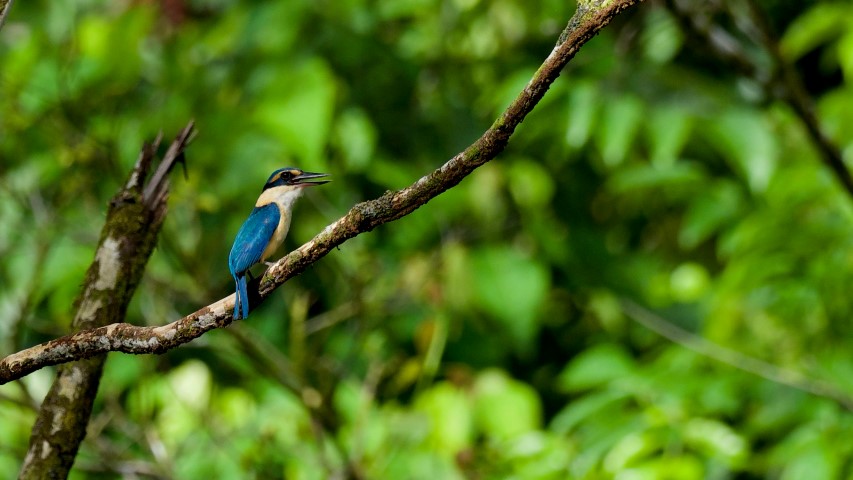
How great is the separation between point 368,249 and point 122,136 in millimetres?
1323

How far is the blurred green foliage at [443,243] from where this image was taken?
3588mm

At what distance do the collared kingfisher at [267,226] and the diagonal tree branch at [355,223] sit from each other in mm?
501

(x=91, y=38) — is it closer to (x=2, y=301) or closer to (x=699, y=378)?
(x=2, y=301)

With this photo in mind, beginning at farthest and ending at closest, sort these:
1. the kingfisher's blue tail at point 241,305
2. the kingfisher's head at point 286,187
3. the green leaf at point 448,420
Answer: the green leaf at point 448,420, the kingfisher's head at point 286,187, the kingfisher's blue tail at point 241,305

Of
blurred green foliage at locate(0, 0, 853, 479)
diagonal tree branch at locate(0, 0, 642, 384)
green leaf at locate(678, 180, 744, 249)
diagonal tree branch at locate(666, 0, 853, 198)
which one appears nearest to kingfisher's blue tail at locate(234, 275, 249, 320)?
diagonal tree branch at locate(0, 0, 642, 384)

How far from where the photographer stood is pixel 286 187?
8.29 feet

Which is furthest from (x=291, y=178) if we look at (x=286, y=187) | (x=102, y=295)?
(x=102, y=295)

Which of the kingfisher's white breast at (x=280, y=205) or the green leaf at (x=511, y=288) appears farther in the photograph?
the green leaf at (x=511, y=288)

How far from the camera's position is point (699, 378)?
3.56 metres

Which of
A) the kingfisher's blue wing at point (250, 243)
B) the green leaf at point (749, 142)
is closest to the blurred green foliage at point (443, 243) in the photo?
the green leaf at point (749, 142)

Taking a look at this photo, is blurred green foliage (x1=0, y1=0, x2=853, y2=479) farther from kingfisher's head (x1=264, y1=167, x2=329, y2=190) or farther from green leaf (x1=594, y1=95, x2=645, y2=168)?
kingfisher's head (x1=264, y1=167, x2=329, y2=190)

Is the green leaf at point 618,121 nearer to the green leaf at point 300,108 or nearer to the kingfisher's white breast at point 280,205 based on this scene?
the green leaf at point 300,108

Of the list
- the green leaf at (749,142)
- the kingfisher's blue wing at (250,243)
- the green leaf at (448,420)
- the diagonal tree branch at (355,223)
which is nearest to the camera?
the diagonal tree branch at (355,223)

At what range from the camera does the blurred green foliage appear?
3.59 metres
